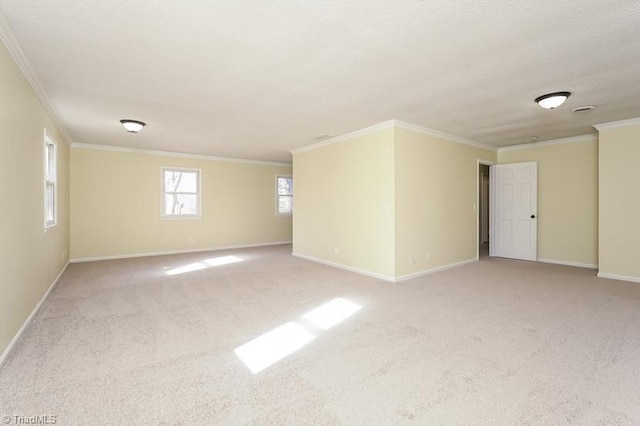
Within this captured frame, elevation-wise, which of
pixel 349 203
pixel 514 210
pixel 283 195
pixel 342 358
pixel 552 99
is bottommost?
pixel 342 358

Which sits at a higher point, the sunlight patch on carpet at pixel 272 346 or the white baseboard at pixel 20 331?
the white baseboard at pixel 20 331

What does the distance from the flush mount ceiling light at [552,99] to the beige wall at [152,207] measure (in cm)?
661

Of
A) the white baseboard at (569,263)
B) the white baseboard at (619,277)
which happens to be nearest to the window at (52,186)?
the white baseboard at (619,277)

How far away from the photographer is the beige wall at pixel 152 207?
645cm

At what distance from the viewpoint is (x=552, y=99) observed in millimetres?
3508

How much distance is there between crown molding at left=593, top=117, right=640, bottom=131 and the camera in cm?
457

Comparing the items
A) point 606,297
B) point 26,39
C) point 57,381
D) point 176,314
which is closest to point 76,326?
point 176,314

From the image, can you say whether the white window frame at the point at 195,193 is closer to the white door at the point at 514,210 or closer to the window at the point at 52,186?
the window at the point at 52,186

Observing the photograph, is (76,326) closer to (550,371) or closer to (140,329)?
(140,329)

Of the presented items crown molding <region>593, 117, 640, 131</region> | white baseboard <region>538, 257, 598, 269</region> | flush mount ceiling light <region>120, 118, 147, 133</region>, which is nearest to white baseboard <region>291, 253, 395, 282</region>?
white baseboard <region>538, 257, 598, 269</region>

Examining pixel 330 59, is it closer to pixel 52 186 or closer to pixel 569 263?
pixel 52 186

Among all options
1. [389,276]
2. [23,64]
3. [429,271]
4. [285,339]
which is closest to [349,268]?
[389,276]

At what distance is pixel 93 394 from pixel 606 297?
206 inches

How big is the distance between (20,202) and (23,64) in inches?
47.4
